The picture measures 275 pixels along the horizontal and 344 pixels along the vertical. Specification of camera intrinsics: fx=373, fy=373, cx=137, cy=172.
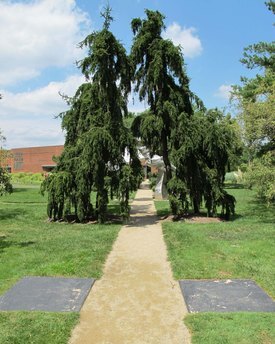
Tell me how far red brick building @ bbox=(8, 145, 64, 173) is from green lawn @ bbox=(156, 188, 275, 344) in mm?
56306

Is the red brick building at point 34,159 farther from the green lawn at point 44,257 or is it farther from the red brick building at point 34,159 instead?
the green lawn at point 44,257

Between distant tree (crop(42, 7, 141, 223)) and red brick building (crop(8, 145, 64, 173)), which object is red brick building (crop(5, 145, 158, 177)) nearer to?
red brick building (crop(8, 145, 64, 173))

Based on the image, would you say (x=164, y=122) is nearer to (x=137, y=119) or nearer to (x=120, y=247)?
(x=137, y=119)

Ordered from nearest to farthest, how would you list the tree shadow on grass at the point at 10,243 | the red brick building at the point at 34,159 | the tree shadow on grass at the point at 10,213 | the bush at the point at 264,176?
the tree shadow on grass at the point at 10,243 → the bush at the point at 264,176 → the tree shadow on grass at the point at 10,213 → the red brick building at the point at 34,159

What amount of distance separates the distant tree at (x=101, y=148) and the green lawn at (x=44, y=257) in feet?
3.42

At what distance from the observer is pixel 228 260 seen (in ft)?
25.9

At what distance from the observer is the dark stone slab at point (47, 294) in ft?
17.1

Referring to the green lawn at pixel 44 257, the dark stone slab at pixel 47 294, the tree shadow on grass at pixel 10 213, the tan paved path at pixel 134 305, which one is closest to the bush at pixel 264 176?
the tan paved path at pixel 134 305

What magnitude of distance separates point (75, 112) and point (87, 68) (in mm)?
2359

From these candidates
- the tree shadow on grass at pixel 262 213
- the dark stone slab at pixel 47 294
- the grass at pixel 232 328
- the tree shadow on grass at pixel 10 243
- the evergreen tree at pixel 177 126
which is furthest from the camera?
the tree shadow on grass at pixel 262 213

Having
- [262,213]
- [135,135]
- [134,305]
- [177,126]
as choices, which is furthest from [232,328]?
[262,213]

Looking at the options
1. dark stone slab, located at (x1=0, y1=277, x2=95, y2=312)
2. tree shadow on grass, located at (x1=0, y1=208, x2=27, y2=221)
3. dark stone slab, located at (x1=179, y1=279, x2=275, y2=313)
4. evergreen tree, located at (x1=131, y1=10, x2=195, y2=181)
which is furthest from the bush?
tree shadow on grass, located at (x1=0, y1=208, x2=27, y2=221)

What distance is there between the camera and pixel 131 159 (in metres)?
13.1

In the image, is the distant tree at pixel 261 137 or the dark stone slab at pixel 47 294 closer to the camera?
the dark stone slab at pixel 47 294
